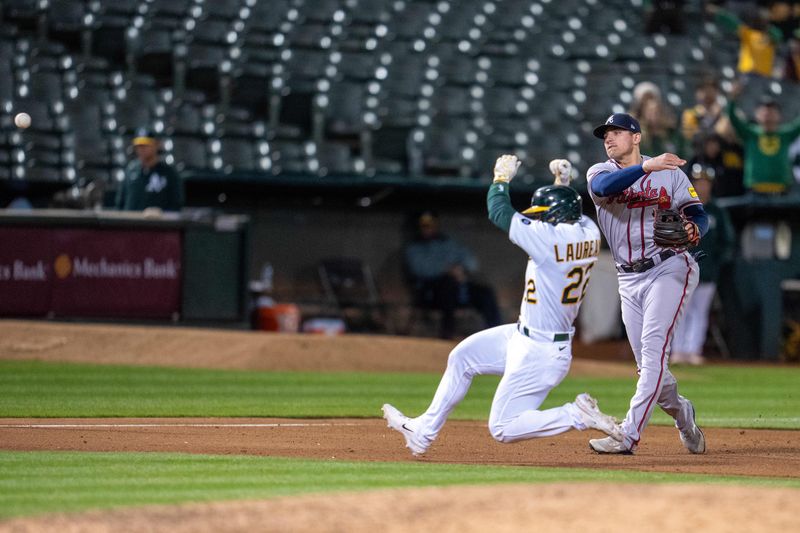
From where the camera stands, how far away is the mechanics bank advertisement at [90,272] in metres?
13.0

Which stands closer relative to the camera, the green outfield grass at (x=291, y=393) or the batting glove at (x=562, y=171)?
the batting glove at (x=562, y=171)

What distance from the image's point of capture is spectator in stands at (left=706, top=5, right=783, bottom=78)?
20672 mm

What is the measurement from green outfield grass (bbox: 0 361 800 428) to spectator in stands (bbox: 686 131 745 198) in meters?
3.52

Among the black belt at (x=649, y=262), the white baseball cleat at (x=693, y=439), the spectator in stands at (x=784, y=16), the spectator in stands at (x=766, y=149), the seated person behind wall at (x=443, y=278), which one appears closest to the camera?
the black belt at (x=649, y=262)

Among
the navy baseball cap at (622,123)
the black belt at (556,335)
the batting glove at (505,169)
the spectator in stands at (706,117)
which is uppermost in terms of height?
the navy baseball cap at (622,123)

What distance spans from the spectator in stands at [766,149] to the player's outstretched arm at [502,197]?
9.65m

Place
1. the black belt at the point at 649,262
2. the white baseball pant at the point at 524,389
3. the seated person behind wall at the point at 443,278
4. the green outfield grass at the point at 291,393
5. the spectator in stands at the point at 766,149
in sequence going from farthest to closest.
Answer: the seated person behind wall at the point at 443,278 < the spectator in stands at the point at 766,149 < the green outfield grass at the point at 291,393 < the black belt at the point at 649,262 < the white baseball pant at the point at 524,389

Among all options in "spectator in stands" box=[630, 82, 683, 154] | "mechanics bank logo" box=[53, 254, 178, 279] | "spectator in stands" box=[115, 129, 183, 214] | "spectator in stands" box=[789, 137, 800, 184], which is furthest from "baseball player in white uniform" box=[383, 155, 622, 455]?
"spectator in stands" box=[789, 137, 800, 184]

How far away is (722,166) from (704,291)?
95.9 inches

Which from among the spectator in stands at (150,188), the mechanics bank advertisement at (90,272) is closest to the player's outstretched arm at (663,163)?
the spectator in stands at (150,188)

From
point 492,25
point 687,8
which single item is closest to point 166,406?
point 492,25

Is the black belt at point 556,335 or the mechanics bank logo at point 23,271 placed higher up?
the black belt at point 556,335

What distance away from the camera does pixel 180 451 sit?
22.8ft

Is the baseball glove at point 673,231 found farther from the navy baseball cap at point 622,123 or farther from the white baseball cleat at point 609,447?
the white baseball cleat at point 609,447
